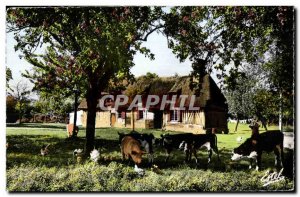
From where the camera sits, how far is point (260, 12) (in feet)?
24.9

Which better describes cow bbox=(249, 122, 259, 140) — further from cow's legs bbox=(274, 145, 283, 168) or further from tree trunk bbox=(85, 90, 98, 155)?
tree trunk bbox=(85, 90, 98, 155)

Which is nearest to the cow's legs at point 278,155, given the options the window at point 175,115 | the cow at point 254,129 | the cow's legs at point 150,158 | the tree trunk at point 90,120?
the cow at point 254,129

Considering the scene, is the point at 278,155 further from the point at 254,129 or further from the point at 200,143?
the point at 200,143

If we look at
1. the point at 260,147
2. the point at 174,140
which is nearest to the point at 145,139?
the point at 174,140

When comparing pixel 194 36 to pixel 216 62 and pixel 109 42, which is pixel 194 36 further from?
pixel 109 42

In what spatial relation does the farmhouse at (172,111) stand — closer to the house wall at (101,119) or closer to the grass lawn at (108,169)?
the house wall at (101,119)

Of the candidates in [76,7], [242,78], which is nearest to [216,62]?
[242,78]

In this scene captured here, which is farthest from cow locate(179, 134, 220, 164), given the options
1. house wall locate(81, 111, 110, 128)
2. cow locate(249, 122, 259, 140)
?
house wall locate(81, 111, 110, 128)

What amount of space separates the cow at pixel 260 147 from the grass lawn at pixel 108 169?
11cm

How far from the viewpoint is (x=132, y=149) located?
7762mm

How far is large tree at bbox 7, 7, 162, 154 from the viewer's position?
24.5ft

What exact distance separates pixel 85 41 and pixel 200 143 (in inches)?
111

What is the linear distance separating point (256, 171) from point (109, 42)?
11.6 feet

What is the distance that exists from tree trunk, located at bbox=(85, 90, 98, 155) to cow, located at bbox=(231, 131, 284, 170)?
8.59ft
